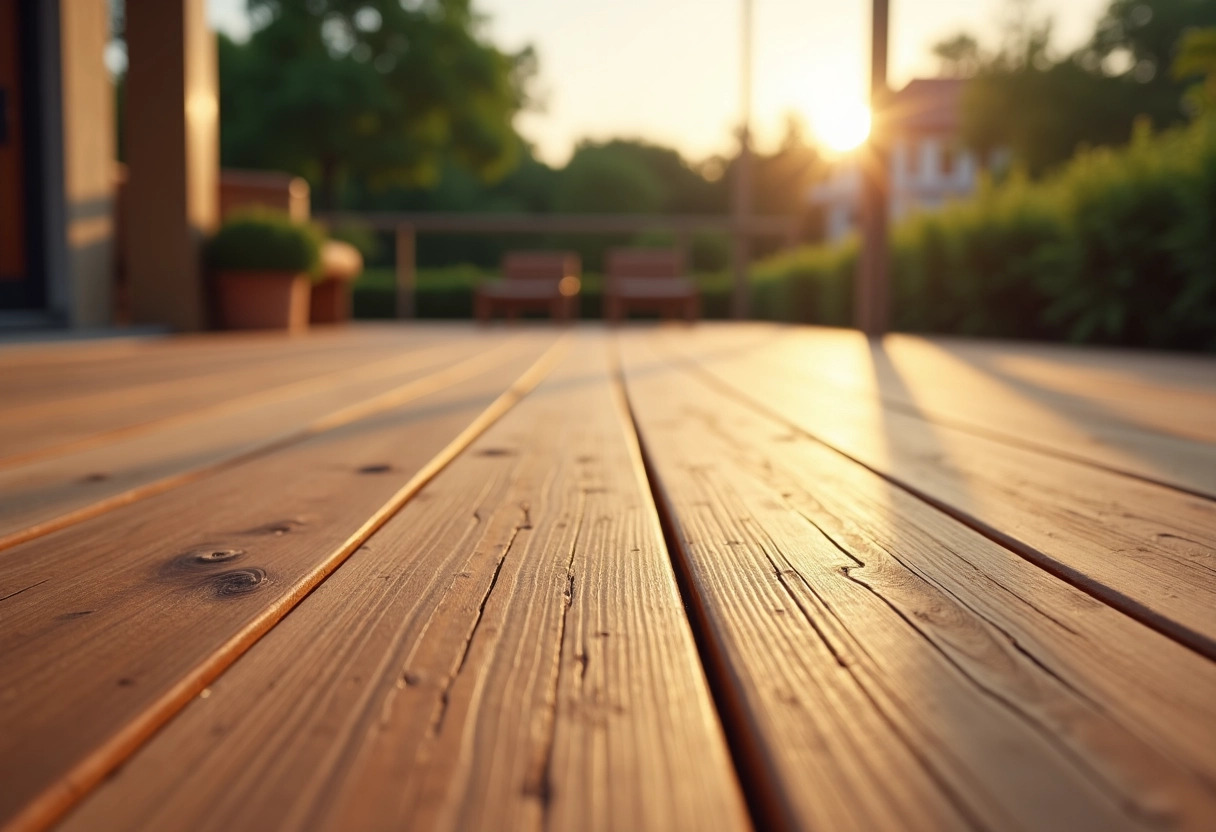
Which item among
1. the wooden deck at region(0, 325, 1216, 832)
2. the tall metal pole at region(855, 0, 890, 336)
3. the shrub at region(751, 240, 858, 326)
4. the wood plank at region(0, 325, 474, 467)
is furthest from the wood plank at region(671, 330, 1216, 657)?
the shrub at region(751, 240, 858, 326)

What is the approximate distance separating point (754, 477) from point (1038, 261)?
4.63m

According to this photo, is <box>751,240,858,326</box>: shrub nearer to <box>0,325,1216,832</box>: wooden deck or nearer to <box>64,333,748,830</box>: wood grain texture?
<box>0,325,1216,832</box>: wooden deck

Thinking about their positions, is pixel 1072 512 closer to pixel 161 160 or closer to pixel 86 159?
pixel 86 159

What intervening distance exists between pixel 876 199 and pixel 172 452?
167 inches

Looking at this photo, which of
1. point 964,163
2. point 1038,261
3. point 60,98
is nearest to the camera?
point 60,98

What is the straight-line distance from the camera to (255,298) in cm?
552

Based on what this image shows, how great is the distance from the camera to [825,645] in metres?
0.56

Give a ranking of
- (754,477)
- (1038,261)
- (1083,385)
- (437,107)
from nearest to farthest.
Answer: (754,477), (1083,385), (1038,261), (437,107)

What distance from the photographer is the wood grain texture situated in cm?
38

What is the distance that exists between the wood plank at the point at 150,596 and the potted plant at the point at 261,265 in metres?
4.40

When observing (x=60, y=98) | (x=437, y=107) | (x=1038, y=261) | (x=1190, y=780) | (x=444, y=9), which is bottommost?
(x=1190, y=780)

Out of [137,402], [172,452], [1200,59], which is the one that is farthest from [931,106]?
[172,452]

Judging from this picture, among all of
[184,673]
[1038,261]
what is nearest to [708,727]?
[184,673]

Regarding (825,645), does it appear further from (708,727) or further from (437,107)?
(437,107)
